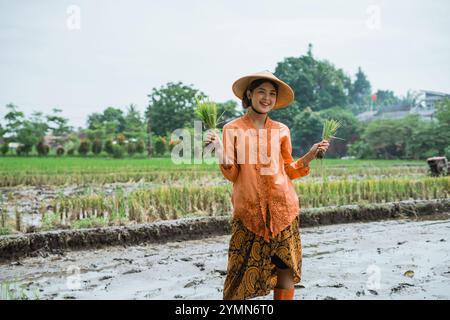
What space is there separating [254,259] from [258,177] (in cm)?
39

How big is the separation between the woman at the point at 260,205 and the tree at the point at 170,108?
1999cm

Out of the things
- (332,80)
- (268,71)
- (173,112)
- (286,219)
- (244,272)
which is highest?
(332,80)

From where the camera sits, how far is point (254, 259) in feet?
7.34

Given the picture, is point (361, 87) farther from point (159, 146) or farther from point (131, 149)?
point (131, 149)

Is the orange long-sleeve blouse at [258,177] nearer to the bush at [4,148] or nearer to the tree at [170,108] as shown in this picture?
the bush at [4,148]

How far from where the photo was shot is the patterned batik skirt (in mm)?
2221

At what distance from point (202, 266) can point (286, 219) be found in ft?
4.83

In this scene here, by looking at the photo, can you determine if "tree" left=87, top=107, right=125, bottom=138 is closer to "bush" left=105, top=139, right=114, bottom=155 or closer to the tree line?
the tree line

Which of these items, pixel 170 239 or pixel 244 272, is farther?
pixel 170 239

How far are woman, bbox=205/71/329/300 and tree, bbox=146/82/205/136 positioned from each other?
19993mm

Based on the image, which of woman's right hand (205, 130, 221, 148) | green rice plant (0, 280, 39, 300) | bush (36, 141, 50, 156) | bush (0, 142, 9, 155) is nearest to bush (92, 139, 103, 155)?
bush (36, 141, 50, 156)
